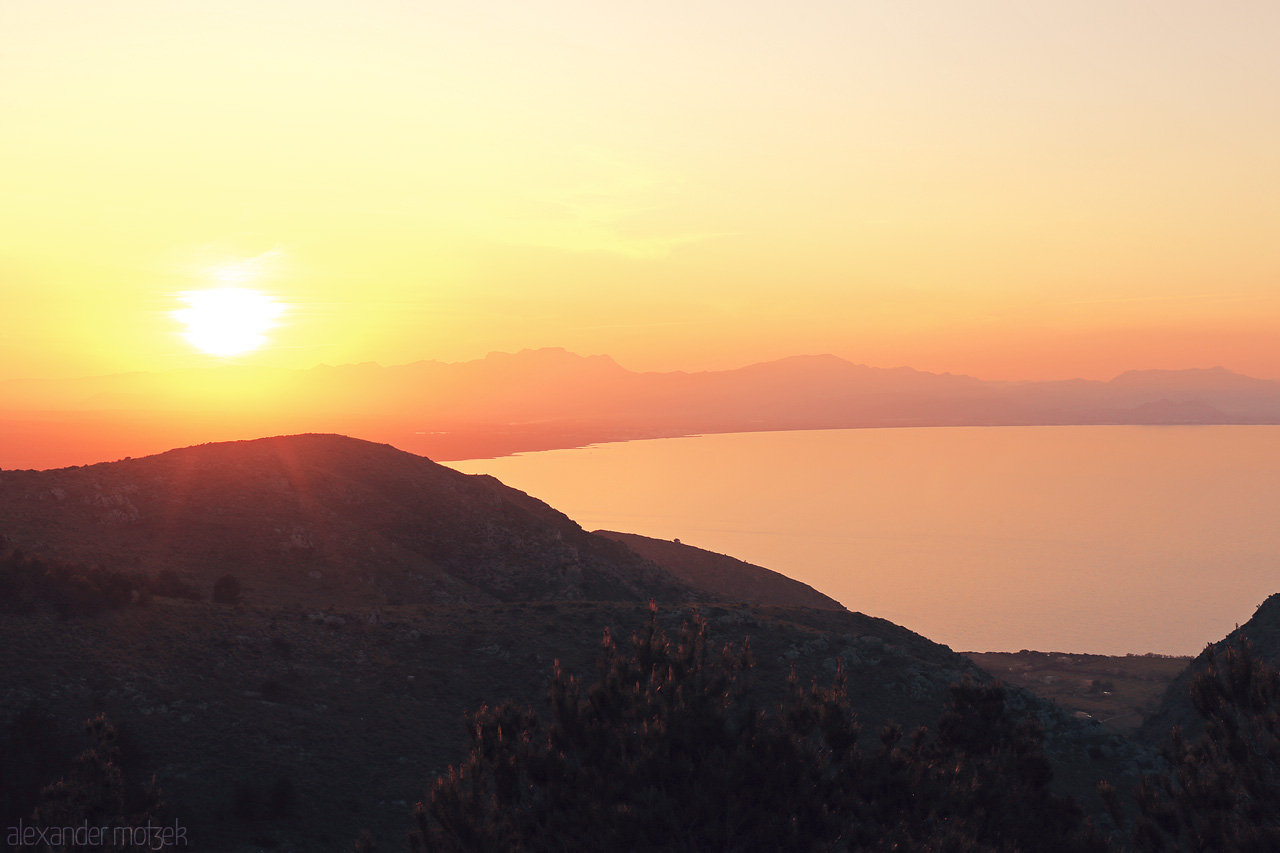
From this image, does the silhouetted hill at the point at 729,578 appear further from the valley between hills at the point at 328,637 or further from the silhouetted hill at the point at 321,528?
the silhouetted hill at the point at 321,528

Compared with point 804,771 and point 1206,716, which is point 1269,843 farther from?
point 804,771

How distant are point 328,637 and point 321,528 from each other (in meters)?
24.2

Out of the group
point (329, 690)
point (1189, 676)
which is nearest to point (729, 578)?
point (1189, 676)

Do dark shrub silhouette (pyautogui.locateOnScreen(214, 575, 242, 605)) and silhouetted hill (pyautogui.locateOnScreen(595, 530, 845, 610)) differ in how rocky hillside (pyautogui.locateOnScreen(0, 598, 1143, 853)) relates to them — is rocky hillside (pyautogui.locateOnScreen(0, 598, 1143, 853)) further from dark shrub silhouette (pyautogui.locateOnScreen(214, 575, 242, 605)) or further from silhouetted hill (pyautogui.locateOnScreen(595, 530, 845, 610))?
silhouetted hill (pyautogui.locateOnScreen(595, 530, 845, 610))

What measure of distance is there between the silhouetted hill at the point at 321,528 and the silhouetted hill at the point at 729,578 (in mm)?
15161

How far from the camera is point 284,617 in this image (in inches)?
1758

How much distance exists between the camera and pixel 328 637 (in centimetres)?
4381

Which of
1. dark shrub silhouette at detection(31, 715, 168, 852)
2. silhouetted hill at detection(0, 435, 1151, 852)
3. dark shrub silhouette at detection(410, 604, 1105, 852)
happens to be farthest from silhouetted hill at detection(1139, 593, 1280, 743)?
dark shrub silhouette at detection(31, 715, 168, 852)

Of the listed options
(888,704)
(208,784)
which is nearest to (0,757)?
(208,784)

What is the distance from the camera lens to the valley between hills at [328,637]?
30.4m

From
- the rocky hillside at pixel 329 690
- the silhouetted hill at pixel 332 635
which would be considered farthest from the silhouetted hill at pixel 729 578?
the rocky hillside at pixel 329 690

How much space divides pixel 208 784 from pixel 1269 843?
30603 millimetres

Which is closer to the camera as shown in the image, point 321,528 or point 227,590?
point 227,590

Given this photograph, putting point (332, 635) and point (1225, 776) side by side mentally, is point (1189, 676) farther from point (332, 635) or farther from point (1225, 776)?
point (332, 635)
